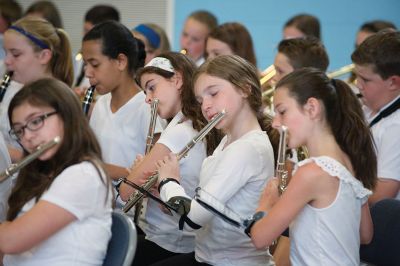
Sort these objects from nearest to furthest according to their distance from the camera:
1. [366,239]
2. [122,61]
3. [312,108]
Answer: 1. [312,108]
2. [366,239]
3. [122,61]

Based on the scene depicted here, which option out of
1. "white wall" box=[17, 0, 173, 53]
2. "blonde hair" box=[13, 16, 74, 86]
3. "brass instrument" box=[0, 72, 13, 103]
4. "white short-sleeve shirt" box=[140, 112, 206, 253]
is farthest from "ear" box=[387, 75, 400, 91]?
"white wall" box=[17, 0, 173, 53]

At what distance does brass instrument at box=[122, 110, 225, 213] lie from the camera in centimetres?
244

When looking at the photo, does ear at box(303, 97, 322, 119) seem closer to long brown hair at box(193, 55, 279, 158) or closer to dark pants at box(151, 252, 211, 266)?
long brown hair at box(193, 55, 279, 158)

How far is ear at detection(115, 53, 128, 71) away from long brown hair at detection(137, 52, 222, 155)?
0.30 m

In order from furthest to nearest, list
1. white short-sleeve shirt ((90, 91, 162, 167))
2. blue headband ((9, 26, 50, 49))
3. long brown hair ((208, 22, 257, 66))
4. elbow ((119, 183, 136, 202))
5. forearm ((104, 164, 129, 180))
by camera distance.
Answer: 1. long brown hair ((208, 22, 257, 66))
2. blue headband ((9, 26, 50, 49))
3. white short-sleeve shirt ((90, 91, 162, 167))
4. forearm ((104, 164, 129, 180))
5. elbow ((119, 183, 136, 202))

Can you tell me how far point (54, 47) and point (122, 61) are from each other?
531mm

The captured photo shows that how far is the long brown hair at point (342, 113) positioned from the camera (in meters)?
2.24

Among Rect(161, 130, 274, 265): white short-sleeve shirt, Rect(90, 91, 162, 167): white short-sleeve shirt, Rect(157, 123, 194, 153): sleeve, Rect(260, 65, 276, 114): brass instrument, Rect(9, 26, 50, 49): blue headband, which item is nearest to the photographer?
Rect(161, 130, 274, 265): white short-sleeve shirt

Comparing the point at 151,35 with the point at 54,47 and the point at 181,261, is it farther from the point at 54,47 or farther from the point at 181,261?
the point at 181,261

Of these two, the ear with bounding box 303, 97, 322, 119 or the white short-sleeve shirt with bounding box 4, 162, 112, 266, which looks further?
the ear with bounding box 303, 97, 322, 119

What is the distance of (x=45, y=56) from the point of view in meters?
3.62

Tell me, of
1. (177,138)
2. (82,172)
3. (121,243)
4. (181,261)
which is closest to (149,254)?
(181,261)

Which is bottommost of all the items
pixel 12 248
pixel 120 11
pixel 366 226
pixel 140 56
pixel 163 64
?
pixel 120 11

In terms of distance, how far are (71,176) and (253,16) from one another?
16.7 ft
